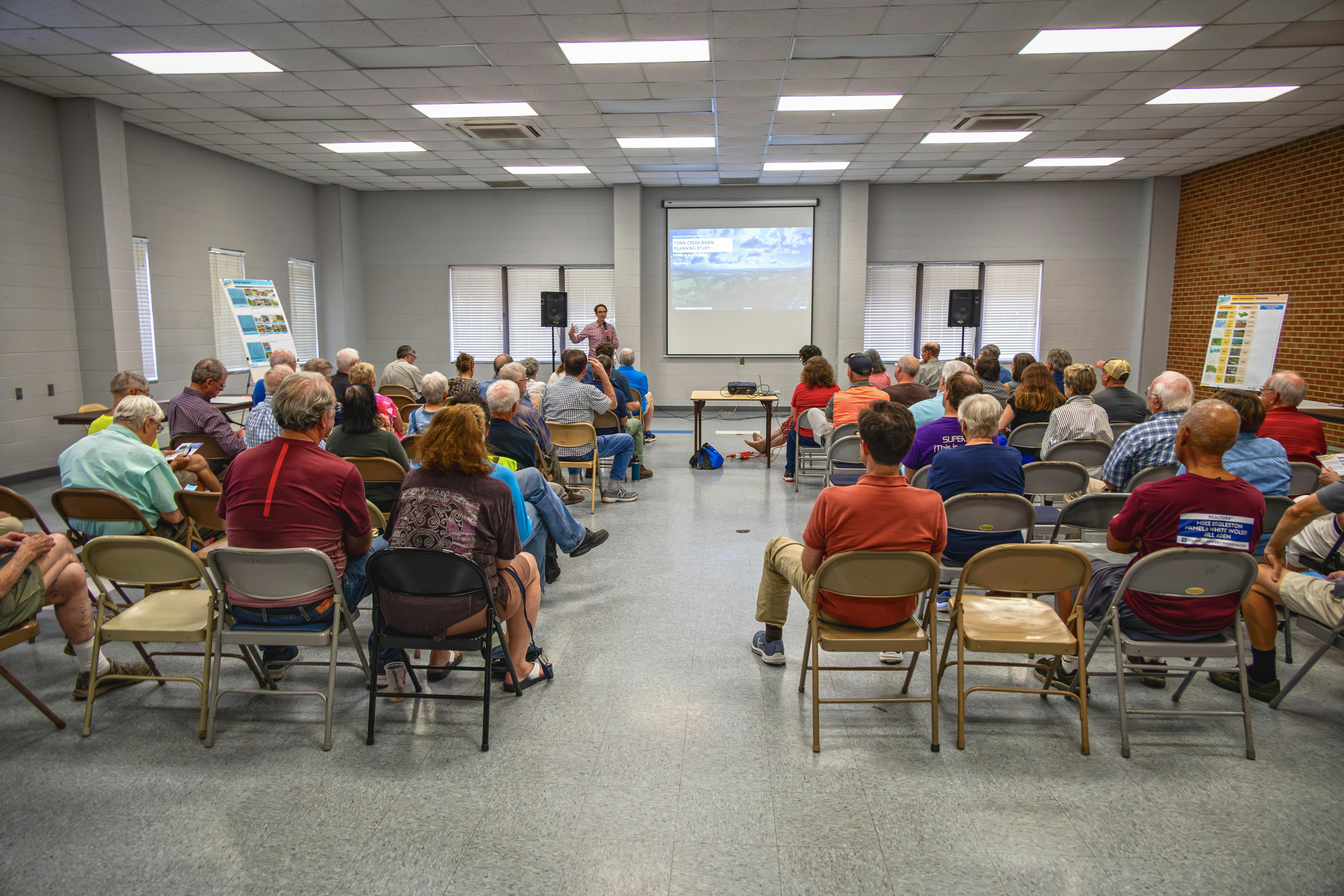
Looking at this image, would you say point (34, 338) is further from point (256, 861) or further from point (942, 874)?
point (942, 874)

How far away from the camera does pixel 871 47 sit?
18.7ft

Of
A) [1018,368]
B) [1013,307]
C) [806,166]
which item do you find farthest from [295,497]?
[1013,307]

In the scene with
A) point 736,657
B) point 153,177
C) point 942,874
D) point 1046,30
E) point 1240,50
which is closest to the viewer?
point 942,874

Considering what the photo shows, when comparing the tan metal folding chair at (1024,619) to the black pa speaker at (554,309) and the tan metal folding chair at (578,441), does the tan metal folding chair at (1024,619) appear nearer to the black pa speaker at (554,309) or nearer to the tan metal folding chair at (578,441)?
the tan metal folding chair at (578,441)

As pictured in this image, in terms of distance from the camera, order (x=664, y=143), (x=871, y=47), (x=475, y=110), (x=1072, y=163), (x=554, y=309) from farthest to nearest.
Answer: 1. (x=554, y=309)
2. (x=1072, y=163)
3. (x=664, y=143)
4. (x=475, y=110)
5. (x=871, y=47)

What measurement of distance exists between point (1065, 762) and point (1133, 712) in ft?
1.08

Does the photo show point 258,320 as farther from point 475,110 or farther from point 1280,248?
point 1280,248

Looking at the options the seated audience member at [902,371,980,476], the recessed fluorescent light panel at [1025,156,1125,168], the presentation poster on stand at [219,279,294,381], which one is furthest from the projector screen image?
the seated audience member at [902,371,980,476]

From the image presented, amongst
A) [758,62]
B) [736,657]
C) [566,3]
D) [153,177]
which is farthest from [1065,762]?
[153,177]

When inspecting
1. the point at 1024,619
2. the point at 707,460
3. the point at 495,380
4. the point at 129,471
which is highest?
the point at 495,380

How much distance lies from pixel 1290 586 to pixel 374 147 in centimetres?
932

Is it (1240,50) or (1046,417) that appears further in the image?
(1240,50)

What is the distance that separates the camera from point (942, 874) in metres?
2.04

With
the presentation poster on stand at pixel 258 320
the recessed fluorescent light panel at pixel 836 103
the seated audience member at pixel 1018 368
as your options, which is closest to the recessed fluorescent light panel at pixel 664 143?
the recessed fluorescent light panel at pixel 836 103
